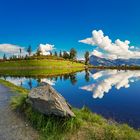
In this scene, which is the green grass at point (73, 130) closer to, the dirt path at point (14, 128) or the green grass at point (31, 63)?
the dirt path at point (14, 128)

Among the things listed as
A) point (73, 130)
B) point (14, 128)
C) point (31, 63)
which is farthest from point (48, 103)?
point (31, 63)

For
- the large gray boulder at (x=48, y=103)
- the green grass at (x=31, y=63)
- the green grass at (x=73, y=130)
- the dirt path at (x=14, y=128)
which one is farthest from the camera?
the green grass at (x=31, y=63)

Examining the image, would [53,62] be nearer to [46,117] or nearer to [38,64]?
[38,64]

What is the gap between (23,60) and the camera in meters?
176

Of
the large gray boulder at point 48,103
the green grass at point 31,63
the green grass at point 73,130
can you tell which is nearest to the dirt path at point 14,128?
the green grass at point 73,130

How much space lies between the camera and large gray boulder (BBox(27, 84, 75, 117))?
13.8m

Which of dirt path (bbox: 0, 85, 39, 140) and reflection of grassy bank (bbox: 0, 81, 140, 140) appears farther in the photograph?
dirt path (bbox: 0, 85, 39, 140)

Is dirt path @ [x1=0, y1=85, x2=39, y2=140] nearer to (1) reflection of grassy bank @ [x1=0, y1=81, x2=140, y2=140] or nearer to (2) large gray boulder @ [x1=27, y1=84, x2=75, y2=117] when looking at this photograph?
(1) reflection of grassy bank @ [x1=0, y1=81, x2=140, y2=140]

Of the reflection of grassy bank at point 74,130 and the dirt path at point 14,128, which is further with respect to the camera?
the dirt path at point 14,128

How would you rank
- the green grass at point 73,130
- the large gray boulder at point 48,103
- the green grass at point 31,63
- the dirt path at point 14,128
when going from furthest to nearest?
1. the green grass at point 31,63
2. the large gray boulder at point 48,103
3. the dirt path at point 14,128
4. the green grass at point 73,130

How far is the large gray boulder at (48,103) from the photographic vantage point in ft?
45.2

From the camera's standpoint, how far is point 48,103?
46.2 ft

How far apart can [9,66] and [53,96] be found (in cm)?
15812

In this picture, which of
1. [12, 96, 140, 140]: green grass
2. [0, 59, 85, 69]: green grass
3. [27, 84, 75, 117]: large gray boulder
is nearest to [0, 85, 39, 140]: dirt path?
[12, 96, 140, 140]: green grass
